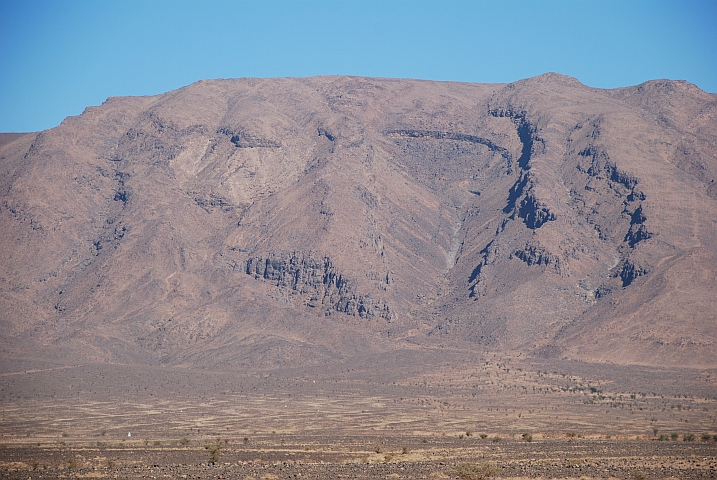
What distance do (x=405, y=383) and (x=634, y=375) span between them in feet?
99.1

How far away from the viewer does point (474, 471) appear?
192 feet

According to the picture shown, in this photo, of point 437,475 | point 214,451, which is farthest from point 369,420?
point 437,475

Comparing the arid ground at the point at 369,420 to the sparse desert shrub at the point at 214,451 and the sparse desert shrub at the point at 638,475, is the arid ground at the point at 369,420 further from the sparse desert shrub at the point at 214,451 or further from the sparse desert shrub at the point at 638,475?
the sparse desert shrub at the point at 214,451

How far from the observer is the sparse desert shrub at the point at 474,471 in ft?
190

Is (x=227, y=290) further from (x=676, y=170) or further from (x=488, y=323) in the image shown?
(x=676, y=170)

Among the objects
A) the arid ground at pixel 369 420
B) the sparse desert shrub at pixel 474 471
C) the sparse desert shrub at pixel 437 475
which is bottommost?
the arid ground at pixel 369 420

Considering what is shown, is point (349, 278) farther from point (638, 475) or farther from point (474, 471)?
point (638, 475)

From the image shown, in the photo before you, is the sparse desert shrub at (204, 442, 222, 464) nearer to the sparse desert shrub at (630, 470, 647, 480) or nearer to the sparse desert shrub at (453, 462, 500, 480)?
the sparse desert shrub at (453, 462, 500, 480)

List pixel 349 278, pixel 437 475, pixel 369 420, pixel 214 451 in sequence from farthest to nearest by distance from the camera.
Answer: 1. pixel 349 278
2. pixel 369 420
3. pixel 214 451
4. pixel 437 475

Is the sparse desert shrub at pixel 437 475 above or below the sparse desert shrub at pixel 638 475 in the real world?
below

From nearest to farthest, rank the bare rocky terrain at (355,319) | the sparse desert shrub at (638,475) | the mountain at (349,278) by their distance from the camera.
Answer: the sparse desert shrub at (638,475), the bare rocky terrain at (355,319), the mountain at (349,278)

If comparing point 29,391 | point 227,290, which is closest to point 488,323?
point 227,290

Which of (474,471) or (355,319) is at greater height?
(355,319)

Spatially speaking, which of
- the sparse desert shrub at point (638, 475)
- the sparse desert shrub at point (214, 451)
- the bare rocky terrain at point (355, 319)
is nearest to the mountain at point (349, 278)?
the bare rocky terrain at point (355, 319)
